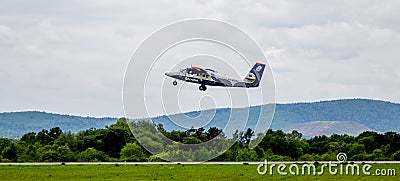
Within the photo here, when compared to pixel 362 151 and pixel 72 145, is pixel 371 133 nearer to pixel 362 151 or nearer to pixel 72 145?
pixel 362 151

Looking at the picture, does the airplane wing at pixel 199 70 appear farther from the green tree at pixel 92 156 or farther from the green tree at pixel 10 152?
the green tree at pixel 10 152

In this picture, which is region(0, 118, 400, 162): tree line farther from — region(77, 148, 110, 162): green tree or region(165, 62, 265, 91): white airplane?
region(165, 62, 265, 91): white airplane

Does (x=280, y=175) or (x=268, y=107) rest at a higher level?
(x=268, y=107)

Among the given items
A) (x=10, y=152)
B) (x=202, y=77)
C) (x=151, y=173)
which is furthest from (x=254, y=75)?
(x=10, y=152)

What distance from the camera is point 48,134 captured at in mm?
99625

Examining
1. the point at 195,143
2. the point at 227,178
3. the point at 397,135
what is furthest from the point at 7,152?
the point at 397,135

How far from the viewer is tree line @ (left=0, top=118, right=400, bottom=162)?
7369cm

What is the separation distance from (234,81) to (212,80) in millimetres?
2175

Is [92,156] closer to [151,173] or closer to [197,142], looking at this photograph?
[197,142]

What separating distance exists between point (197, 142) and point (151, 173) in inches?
1054

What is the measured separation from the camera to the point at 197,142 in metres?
76.8

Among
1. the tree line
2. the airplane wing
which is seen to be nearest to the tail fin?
the airplane wing

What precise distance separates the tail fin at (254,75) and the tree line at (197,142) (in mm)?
→ 22498

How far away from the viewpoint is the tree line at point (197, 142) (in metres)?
73.7
